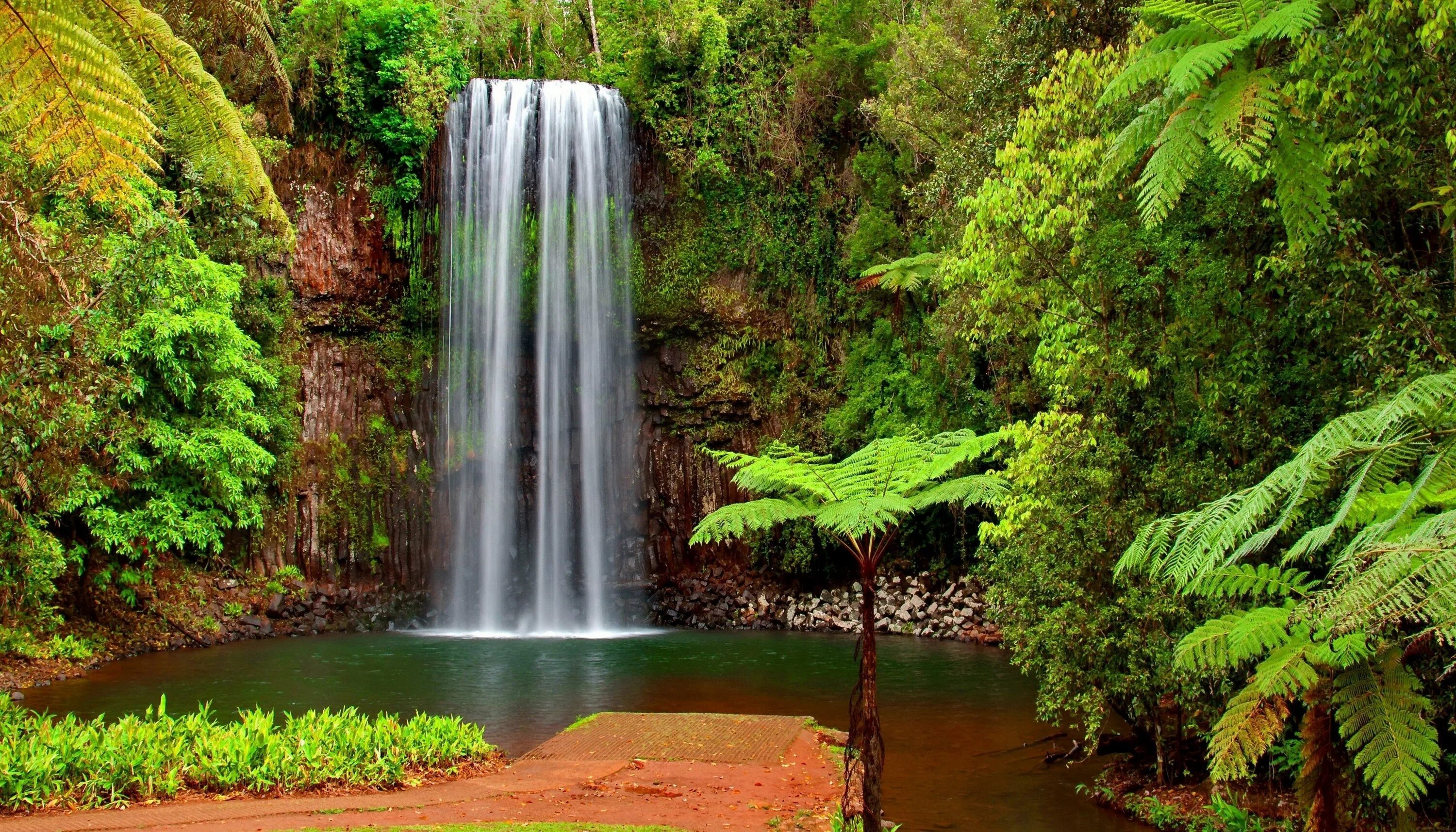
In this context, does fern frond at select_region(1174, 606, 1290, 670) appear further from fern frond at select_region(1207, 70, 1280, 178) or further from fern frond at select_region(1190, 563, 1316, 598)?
fern frond at select_region(1207, 70, 1280, 178)

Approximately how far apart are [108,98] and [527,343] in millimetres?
18509

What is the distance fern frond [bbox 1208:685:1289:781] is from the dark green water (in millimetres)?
3076

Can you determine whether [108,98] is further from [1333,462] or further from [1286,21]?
[1333,462]

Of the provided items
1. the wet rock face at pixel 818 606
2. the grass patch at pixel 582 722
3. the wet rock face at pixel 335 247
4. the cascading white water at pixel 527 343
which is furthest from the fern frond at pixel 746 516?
the wet rock face at pixel 335 247

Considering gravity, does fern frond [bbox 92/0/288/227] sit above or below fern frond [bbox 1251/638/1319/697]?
above

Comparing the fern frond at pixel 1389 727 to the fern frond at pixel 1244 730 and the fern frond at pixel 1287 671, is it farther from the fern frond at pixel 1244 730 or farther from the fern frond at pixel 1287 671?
the fern frond at pixel 1244 730

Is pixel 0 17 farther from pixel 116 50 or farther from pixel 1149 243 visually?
pixel 1149 243

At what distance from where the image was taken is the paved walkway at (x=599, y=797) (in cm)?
619

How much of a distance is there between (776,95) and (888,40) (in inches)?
140

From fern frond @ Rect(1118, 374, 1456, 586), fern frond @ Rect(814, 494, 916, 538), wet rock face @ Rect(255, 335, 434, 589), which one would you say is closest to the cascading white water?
wet rock face @ Rect(255, 335, 434, 589)

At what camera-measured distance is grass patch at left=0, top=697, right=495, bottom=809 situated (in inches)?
260

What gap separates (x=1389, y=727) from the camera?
12.0ft

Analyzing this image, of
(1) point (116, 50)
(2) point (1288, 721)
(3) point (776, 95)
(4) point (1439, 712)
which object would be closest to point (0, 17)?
(1) point (116, 50)

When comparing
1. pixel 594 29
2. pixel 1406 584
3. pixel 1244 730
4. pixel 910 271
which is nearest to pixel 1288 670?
pixel 1244 730
